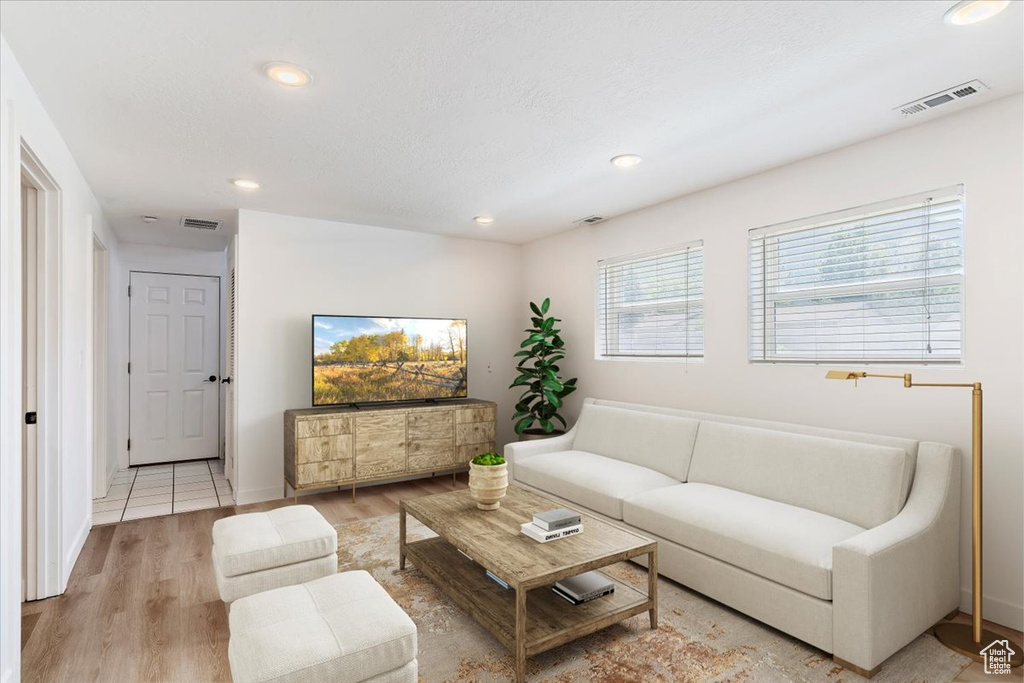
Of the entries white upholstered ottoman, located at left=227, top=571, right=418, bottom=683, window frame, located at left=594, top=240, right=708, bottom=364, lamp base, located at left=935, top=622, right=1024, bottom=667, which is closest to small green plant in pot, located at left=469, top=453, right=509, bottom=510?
white upholstered ottoman, located at left=227, top=571, right=418, bottom=683

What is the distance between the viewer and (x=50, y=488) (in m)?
2.71

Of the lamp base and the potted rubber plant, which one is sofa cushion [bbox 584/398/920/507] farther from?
the potted rubber plant

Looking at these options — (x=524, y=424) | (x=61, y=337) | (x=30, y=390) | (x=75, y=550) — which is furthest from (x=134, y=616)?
(x=524, y=424)

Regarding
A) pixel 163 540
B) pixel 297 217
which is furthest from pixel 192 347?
pixel 163 540

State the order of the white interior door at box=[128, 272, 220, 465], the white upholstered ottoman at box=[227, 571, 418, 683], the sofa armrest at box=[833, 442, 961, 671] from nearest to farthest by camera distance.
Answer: the white upholstered ottoman at box=[227, 571, 418, 683], the sofa armrest at box=[833, 442, 961, 671], the white interior door at box=[128, 272, 220, 465]

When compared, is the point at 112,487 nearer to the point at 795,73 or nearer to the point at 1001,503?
the point at 795,73

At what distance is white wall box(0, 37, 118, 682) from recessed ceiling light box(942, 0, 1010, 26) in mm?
3247

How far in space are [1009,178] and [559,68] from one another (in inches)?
82.0

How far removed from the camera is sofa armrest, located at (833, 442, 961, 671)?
2.02 meters

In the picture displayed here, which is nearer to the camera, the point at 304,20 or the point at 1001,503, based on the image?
the point at 304,20

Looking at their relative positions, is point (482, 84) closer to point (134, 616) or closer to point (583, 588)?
point (583, 588)

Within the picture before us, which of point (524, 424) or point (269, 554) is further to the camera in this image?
point (524, 424)

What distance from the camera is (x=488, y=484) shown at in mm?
2732

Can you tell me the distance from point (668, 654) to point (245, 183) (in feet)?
12.0
